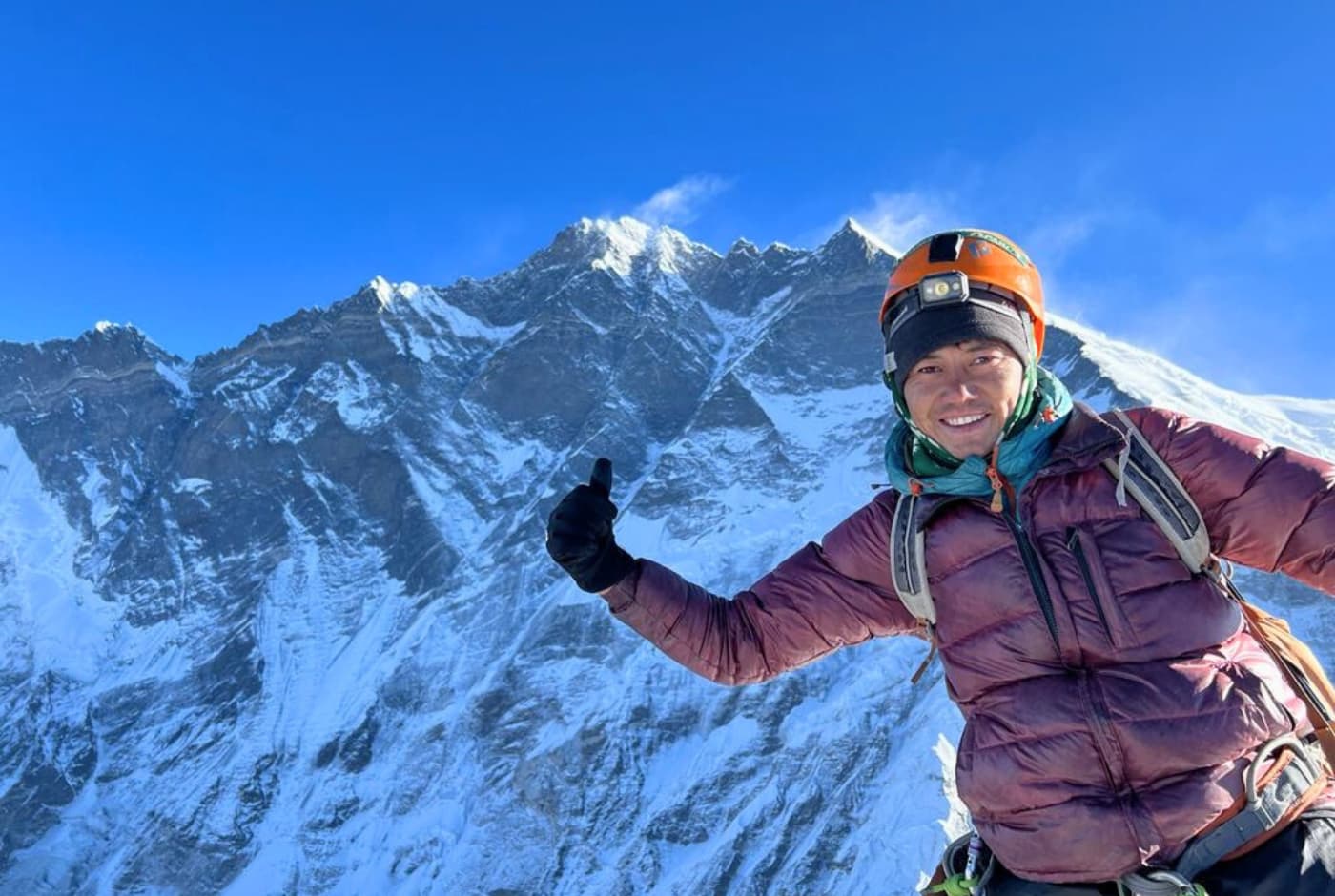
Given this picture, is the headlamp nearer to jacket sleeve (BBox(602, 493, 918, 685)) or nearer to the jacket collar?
the jacket collar

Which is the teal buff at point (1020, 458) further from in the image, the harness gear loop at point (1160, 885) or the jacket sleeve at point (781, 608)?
the harness gear loop at point (1160, 885)

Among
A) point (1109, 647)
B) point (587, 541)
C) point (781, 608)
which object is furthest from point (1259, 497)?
point (587, 541)

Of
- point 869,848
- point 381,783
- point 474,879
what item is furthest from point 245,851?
point 869,848

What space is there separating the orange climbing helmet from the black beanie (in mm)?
40

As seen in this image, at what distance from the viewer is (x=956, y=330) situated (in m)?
3.05

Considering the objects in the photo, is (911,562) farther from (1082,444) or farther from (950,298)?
(950,298)

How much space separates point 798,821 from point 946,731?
11485 millimetres

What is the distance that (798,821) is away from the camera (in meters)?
62.3

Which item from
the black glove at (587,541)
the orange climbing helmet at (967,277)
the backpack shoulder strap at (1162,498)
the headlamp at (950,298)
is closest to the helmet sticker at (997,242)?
the orange climbing helmet at (967,277)

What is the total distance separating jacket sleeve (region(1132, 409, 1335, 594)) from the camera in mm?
2627

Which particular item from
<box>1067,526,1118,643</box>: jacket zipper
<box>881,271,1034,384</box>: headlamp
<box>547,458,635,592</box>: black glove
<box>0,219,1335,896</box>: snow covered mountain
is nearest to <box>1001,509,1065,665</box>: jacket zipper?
<box>1067,526,1118,643</box>: jacket zipper

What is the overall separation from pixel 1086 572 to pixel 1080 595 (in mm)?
A: 70

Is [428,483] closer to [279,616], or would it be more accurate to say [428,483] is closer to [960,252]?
[279,616]

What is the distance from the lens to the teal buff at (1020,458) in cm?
297
